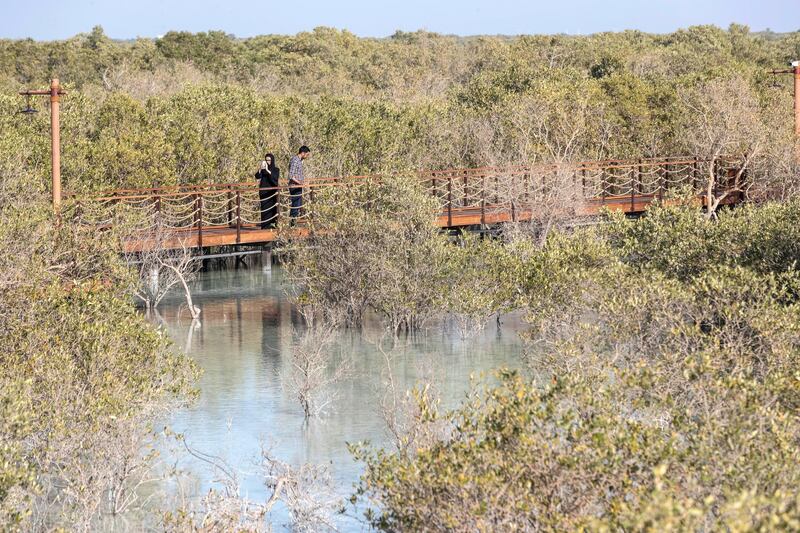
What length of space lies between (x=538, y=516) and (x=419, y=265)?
13168mm

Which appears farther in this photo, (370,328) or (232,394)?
(370,328)

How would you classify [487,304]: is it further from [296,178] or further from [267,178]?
[267,178]

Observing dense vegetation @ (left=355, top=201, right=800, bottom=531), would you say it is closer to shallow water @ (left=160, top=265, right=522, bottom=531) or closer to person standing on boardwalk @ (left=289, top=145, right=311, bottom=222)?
shallow water @ (left=160, top=265, right=522, bottom=531)

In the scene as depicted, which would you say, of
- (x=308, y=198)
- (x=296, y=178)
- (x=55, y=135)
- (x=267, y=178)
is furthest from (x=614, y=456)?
(x=308, y=198)

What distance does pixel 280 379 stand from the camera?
18453 millimetres

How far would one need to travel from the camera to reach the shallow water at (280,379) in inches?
588

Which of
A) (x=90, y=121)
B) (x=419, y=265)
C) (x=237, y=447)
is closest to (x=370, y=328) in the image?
(x=419, y=265)

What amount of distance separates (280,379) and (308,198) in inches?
360

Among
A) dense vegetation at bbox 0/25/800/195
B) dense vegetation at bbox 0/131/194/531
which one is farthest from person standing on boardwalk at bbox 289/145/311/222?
dense vegetation at bbox 0/131/194/531

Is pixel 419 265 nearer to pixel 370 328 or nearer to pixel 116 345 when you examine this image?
pixel 370 328

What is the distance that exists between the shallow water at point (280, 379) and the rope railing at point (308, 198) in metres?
1.55

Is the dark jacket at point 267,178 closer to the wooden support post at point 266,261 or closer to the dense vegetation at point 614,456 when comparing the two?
the wooden support post at point 266,261

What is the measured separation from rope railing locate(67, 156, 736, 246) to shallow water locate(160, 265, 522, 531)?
1552mm

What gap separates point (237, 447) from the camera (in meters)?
15.2
